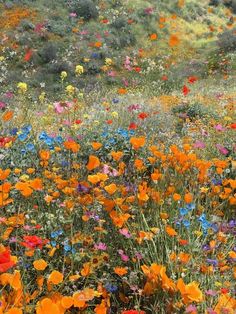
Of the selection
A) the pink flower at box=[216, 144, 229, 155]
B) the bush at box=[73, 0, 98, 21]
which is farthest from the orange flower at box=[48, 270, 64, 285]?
the bush at box=[73, 0, 98, 21]

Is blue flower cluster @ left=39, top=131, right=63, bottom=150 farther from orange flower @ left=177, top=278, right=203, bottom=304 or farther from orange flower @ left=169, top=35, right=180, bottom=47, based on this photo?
orange flower @ left=169, top=35, right=180, bottom=47

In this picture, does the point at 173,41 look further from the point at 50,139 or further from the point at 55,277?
the point at 55,277

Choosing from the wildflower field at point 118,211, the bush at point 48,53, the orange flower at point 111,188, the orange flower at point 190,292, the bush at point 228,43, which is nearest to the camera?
the orange flower at point 190,292

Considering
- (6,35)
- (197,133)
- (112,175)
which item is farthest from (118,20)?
(112,175)

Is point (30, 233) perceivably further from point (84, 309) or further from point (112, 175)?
point (112, 175)

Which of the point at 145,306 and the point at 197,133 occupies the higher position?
the point at 145,306

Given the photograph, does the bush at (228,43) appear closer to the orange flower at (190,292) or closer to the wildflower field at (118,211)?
the wildflower field at (118,211)

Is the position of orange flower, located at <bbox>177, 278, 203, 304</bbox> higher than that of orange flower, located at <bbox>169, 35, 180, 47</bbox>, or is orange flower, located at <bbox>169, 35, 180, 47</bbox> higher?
orange flower, located at <bbox>177, 278, 203, 304</bbox>

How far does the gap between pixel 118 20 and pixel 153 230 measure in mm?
19470

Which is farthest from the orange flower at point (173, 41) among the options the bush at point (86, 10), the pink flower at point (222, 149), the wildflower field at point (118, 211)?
the pink flower at point (222, 149)

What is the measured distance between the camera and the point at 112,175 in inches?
128

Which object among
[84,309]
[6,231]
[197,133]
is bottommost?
[197,133]

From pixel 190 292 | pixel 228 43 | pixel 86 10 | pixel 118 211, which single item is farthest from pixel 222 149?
pixel 86 10

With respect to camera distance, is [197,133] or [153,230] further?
[197,133]
